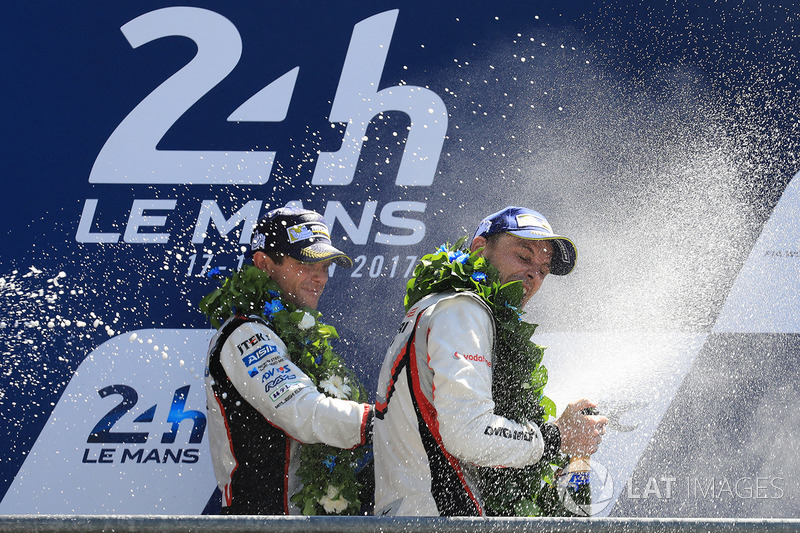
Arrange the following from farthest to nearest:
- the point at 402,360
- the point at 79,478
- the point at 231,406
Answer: the point at 79,478 → the point at 231,406 → the point at 402,360

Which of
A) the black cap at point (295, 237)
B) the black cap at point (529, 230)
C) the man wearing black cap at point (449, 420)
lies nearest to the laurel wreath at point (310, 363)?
the black cap at point (295, 237)

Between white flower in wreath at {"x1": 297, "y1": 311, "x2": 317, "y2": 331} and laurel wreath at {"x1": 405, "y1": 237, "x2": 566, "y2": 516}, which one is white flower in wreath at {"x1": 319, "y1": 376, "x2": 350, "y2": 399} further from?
laurel wreath at {"x1": 405, "y1": 237, "x2": 566, "y2": 516}

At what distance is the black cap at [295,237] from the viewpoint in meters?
2.64

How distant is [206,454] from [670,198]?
6.79 ft

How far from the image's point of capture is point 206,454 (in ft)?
10.3

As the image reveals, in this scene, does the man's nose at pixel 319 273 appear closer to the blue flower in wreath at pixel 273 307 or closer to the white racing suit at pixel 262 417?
the blue flower in wreath at pixel 273 307

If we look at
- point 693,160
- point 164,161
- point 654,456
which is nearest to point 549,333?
point 654,456

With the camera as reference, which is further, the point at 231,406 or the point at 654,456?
the point at 654,456

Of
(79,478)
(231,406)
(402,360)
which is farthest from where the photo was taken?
(79,478)

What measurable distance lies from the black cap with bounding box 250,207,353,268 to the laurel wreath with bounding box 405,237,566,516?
0.55 m

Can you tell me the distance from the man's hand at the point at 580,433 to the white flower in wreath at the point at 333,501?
2.34 feet

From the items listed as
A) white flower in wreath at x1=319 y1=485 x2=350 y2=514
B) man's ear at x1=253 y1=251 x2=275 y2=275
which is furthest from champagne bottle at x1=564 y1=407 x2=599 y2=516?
man's ear at x1=253 y1=251 x2=275 y2=275

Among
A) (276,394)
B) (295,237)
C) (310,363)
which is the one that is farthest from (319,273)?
(276,394)

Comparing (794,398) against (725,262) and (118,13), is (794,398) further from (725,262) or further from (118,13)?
(118,13)
